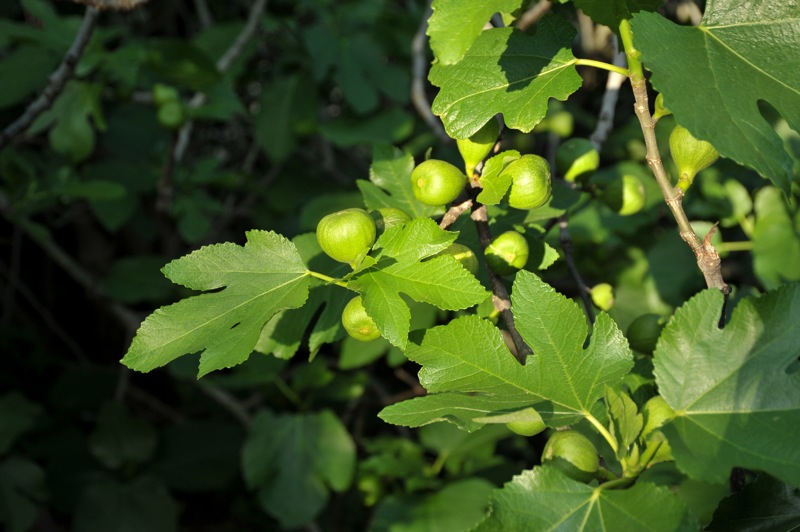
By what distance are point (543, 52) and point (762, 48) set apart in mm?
332

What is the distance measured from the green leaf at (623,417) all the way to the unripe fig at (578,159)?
0.71 metres

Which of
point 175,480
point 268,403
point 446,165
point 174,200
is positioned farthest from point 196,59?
point 446,165

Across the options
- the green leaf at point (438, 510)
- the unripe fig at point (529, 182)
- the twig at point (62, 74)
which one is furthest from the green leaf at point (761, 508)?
Answer: the twig at point (62, 74)

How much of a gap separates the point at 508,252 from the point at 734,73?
0.45 meters

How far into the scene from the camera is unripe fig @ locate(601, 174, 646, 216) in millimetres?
1827

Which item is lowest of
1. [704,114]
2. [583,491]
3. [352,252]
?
[583,491]

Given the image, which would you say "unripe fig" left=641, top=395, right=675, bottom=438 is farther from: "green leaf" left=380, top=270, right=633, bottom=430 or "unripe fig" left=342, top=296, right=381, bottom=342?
"unripe fig" left=342, top=296, right=381, bottom=342

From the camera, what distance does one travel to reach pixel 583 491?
3.61ft

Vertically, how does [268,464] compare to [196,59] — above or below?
below

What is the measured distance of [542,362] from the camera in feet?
3.89

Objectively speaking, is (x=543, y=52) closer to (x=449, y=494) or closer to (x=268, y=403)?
(x=449, y=494)

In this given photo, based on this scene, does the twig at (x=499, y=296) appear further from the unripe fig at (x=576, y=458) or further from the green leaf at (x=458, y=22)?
the green leaf at (x=458, y=22)

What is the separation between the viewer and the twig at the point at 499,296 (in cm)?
131

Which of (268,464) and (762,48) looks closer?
(762,48)
